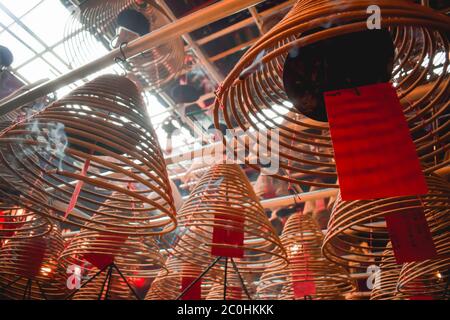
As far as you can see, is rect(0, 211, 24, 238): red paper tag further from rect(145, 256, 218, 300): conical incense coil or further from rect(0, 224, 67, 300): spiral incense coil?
rect(145, 256, 218, 300): conical incense coil

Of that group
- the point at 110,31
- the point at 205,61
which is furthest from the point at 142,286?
the point at 110,31

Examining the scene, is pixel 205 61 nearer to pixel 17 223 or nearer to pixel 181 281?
pixel 181 281

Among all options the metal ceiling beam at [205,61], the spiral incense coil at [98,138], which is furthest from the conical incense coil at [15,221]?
the metal ceiling beam at [205,61]

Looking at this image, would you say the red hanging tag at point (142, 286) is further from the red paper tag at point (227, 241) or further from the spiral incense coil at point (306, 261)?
the red paper tag at point (227, 241)

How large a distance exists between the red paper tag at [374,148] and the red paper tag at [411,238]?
390mm

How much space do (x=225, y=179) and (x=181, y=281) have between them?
1266 mm

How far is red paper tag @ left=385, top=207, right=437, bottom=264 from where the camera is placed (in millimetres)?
896

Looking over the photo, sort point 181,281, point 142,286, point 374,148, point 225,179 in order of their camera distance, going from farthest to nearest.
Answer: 1. point 142,286
2. point 181,281
3. point 225,179
4. point 374,148

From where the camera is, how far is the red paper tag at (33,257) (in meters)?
2.08

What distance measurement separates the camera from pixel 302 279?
1.96m
